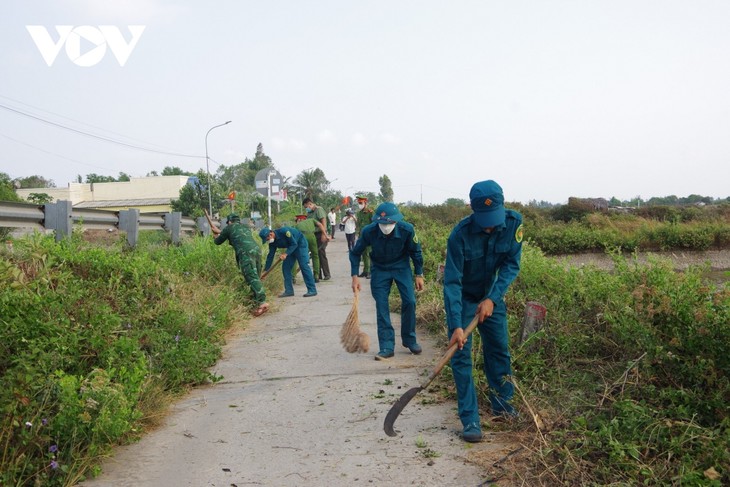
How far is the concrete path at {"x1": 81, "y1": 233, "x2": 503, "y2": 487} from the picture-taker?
4.07m

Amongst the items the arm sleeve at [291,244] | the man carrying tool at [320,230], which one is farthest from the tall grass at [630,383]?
the man carrying tool at [320,230]

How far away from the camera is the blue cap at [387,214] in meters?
7.06

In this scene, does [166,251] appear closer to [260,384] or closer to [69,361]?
[260,384]

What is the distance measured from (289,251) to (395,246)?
487 centimetres

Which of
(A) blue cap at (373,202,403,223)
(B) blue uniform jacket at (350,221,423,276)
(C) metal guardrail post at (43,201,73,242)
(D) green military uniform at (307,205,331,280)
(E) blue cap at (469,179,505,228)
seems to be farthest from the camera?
(D) green military uniform at (307,205,331,280)

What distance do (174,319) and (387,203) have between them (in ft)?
8.91

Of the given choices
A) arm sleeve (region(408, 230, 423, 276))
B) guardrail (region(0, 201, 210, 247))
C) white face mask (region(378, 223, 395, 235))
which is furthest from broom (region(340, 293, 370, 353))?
guardrail (region(0, 201, 210, 247))

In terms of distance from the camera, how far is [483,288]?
486 cm

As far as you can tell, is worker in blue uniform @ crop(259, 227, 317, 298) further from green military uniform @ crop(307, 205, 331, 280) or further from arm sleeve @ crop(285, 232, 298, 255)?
green military uniform @ crop(307, 205, 331, 280)

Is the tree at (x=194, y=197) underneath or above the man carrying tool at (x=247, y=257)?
above

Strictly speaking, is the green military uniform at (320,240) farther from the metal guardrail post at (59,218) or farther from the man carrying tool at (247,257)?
the metal guardrail post at (59,218)

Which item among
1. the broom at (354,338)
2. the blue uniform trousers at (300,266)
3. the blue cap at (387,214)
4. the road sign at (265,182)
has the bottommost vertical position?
the broom at (354,338)

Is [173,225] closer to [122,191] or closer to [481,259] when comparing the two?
[481,259]

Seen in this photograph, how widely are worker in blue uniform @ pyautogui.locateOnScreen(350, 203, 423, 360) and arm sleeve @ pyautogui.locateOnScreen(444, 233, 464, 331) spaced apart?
242 cm
